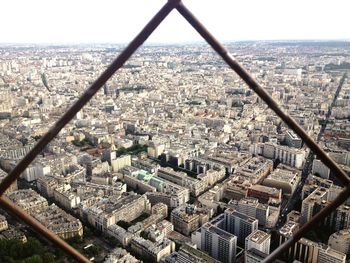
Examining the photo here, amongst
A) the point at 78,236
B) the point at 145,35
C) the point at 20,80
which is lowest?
the point at 78,236

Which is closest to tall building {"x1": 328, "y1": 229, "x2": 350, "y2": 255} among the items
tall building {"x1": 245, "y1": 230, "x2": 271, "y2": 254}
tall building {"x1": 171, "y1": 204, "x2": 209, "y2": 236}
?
tall building {"x1": 245, "y1": 230, "x2": 271, "y2": 254}

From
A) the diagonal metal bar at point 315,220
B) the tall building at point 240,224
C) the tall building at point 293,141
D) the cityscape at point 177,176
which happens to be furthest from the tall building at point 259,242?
the tall building at point 293,141

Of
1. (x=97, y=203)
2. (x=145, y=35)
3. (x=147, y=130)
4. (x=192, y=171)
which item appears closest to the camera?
(x=145, y=35)

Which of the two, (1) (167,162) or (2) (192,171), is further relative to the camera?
(1) (167,162)

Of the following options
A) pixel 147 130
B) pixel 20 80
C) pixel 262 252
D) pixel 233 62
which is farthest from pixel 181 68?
pixel 233 62

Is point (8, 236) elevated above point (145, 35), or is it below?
below

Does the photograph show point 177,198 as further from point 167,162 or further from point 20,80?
point 20,80

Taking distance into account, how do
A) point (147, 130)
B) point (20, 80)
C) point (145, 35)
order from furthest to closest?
point (20, 80) → point (147, 130) → point (145, 35)

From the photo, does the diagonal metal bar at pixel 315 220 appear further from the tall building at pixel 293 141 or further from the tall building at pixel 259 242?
the tall building at pixel 293 141
